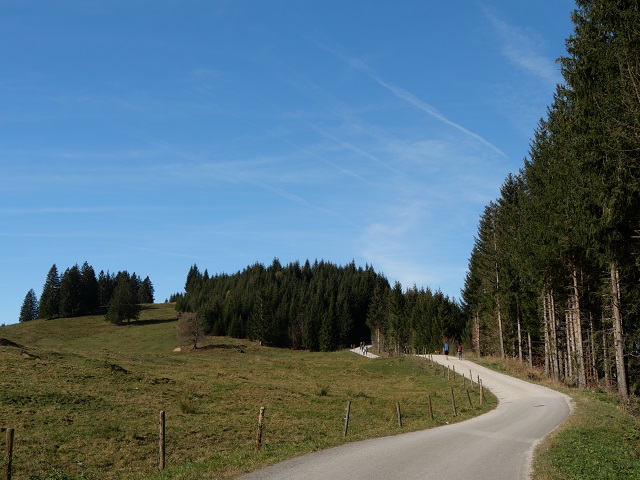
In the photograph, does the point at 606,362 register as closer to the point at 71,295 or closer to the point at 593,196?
the point at 593,196

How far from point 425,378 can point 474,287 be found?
28626mm

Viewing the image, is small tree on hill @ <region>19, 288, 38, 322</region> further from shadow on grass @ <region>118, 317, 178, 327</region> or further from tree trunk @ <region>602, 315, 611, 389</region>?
tree trunk @ <region>602, 315, 611, 389</region>

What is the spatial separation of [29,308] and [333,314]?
101 meters

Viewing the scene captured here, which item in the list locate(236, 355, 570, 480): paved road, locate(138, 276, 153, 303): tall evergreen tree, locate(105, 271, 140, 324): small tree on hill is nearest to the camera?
locate(236, 355, 570, 480): paved road

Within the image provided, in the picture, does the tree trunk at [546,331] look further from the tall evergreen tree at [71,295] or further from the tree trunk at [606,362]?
the tall evergreen tree at [71,295]

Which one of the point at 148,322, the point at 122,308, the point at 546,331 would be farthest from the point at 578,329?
the point at 148,322

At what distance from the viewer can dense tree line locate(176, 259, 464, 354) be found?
299 feet

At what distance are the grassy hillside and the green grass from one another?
5672 millimetres

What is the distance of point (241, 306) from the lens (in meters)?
128

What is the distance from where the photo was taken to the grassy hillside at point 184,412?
52.1ft

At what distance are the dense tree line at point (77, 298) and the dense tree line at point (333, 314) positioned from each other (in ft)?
61.0

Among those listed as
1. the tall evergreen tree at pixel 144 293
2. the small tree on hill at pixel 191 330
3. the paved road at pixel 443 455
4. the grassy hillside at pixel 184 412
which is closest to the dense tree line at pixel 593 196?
the paved road at pixel 443 455

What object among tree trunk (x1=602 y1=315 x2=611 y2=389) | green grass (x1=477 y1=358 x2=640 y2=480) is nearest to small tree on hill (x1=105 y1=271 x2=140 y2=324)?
tree trunk (x1=602 y1=315 x2=611 y2=389)

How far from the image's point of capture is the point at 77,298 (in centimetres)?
13400
